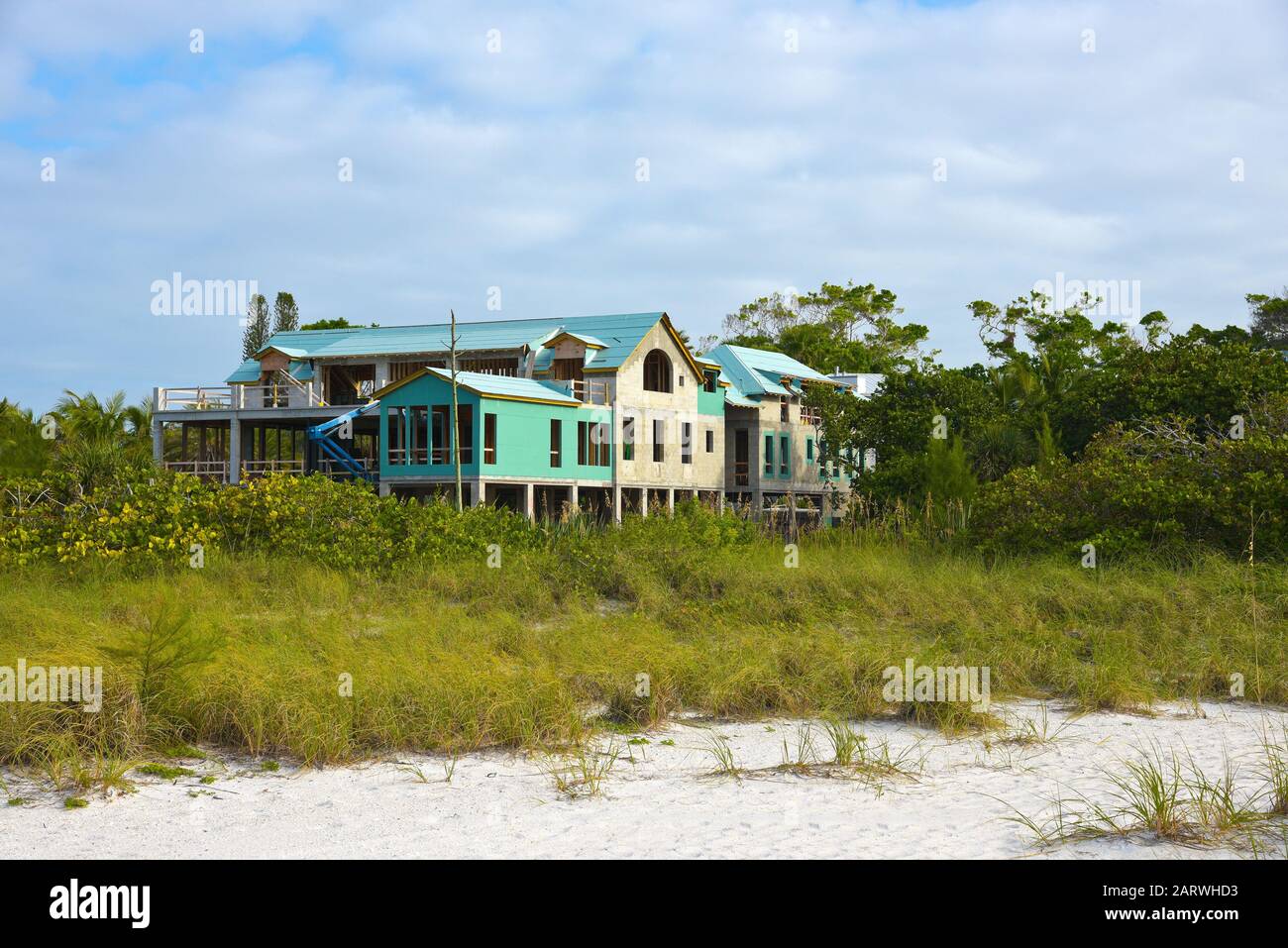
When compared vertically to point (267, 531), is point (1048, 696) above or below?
below

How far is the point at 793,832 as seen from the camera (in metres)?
6.53

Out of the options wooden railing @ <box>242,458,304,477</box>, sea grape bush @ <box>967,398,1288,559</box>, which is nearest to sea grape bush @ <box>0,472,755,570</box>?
sea grape bush @ <box>967,398,1288,559</box>

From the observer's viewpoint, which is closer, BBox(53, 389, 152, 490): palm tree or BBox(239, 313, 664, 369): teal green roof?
BBox(53, 389, 152, 490): palm tree

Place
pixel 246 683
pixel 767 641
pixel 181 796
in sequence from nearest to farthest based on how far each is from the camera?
pixel 181 796
pixel 246 683
pixel 767 641

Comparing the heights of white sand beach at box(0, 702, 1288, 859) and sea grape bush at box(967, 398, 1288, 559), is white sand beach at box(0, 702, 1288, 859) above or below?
below

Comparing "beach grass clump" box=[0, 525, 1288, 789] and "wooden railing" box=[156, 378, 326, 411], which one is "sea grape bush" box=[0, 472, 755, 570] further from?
"wooden railing" box=[156, 378, 326, 411]

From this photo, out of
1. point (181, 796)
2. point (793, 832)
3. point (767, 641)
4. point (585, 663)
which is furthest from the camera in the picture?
point (767, 641)

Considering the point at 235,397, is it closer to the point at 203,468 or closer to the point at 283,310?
the point at 203,468

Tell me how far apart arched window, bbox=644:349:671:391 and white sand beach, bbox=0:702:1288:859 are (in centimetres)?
2862

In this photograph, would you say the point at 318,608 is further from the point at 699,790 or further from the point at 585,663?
the point at 699,790

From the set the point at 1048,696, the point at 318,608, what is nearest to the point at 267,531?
the point at 318,608

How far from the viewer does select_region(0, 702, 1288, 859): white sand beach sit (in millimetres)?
6273

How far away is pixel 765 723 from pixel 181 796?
4.41m
